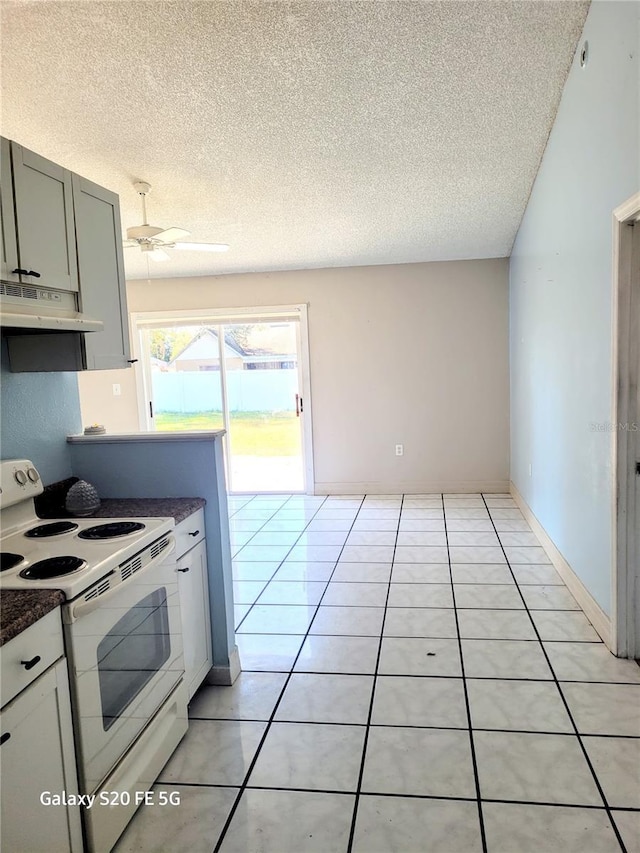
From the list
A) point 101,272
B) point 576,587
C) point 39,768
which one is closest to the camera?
point 39,768

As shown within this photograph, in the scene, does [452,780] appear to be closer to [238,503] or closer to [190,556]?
[190,556]

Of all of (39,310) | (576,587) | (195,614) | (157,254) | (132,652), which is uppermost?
(157,254)

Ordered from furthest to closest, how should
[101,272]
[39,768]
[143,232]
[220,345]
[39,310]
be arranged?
[220,345], [143,232], [101,272], [39,310], [39,768]

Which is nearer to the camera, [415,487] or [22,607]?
[22,607]

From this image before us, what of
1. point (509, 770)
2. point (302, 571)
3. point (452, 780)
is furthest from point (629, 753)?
point (302, 571)

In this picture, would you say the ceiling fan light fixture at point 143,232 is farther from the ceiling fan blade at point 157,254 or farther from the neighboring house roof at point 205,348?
the neighboring house roof at point 205,348

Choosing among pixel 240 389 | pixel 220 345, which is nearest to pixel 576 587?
pixel 240 389

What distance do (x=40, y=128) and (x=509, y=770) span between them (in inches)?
158

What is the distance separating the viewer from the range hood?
1.79 meters

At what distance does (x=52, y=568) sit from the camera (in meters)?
1.60

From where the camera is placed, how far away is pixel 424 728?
213 centimetres

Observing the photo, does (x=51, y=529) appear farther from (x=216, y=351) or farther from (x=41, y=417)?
(x=216, y=351)

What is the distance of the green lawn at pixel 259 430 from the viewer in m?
6.20

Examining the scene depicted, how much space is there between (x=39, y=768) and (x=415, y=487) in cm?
491
